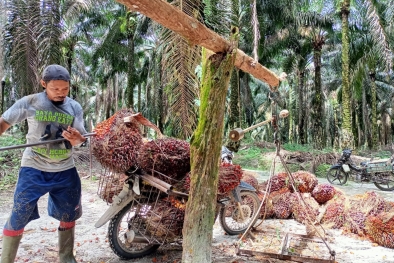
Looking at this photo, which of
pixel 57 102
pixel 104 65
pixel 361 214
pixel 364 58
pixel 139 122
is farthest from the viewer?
pixel 104 65

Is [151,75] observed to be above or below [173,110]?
above

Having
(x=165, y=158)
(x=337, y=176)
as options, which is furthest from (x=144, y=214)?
(x=337, y=176)

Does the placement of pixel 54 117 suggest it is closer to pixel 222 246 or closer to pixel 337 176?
pixel 222 246

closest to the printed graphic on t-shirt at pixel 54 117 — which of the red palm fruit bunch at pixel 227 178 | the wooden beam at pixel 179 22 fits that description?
the wooden beam at pixel 179 22

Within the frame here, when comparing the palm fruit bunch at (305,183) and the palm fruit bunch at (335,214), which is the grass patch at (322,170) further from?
the palm fruit bunch at (335,214)

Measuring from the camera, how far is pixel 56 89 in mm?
3066

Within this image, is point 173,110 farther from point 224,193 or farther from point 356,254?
point 356,254

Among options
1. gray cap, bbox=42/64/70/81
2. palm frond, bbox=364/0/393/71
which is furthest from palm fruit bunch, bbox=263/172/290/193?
palm frond, bbox=364/0/393/71

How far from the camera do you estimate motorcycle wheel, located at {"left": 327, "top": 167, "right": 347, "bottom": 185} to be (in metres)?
10.2

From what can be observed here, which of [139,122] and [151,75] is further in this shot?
[151,75]

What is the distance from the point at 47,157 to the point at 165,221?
1399 mm

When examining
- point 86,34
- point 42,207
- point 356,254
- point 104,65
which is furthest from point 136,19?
point 356,254

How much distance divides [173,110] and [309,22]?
51.1 feet

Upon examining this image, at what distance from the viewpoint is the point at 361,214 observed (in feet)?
16.9
